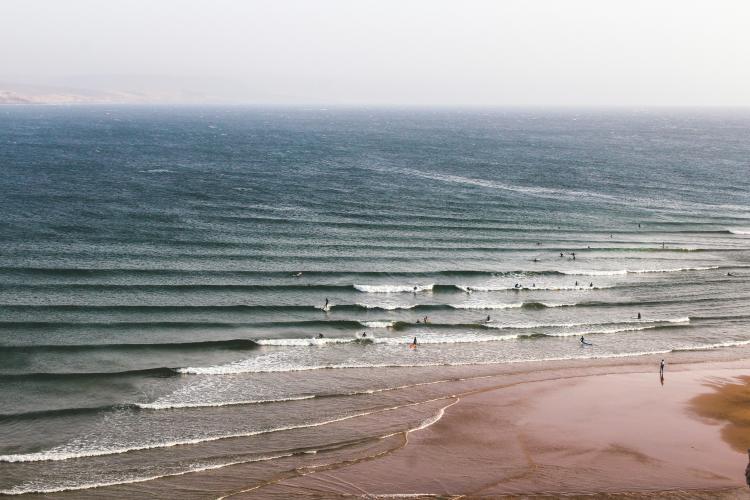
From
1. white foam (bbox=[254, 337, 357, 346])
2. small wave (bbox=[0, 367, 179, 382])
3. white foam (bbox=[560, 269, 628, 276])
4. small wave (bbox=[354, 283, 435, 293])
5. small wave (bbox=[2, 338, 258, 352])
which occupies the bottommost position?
small wave (bbox=[0, 367, 179, 382])

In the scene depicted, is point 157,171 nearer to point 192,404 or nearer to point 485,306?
point 485,306

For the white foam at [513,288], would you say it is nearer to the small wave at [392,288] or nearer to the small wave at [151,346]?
the small wave at [392,288]

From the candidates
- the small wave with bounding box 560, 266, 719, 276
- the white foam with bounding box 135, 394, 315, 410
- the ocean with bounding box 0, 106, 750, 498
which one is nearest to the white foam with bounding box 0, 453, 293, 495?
the ocean with bounding box 0, 106, 750, 498

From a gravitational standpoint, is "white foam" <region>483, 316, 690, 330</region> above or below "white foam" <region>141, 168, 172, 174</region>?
below

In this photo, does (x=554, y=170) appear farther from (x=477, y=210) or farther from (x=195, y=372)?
(x=195, y=372)

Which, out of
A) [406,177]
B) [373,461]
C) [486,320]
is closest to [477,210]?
[406,177]

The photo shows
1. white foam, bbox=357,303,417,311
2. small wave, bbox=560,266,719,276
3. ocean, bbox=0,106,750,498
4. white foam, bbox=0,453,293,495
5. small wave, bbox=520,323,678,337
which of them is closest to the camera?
white foam, bbox=0,453,293,495

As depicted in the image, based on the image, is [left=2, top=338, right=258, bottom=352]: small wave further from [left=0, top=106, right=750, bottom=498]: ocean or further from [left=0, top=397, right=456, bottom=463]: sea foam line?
[left=0, top=397, right=456, bottom=463]: sea foam line

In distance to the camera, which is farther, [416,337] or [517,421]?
[416,337]
